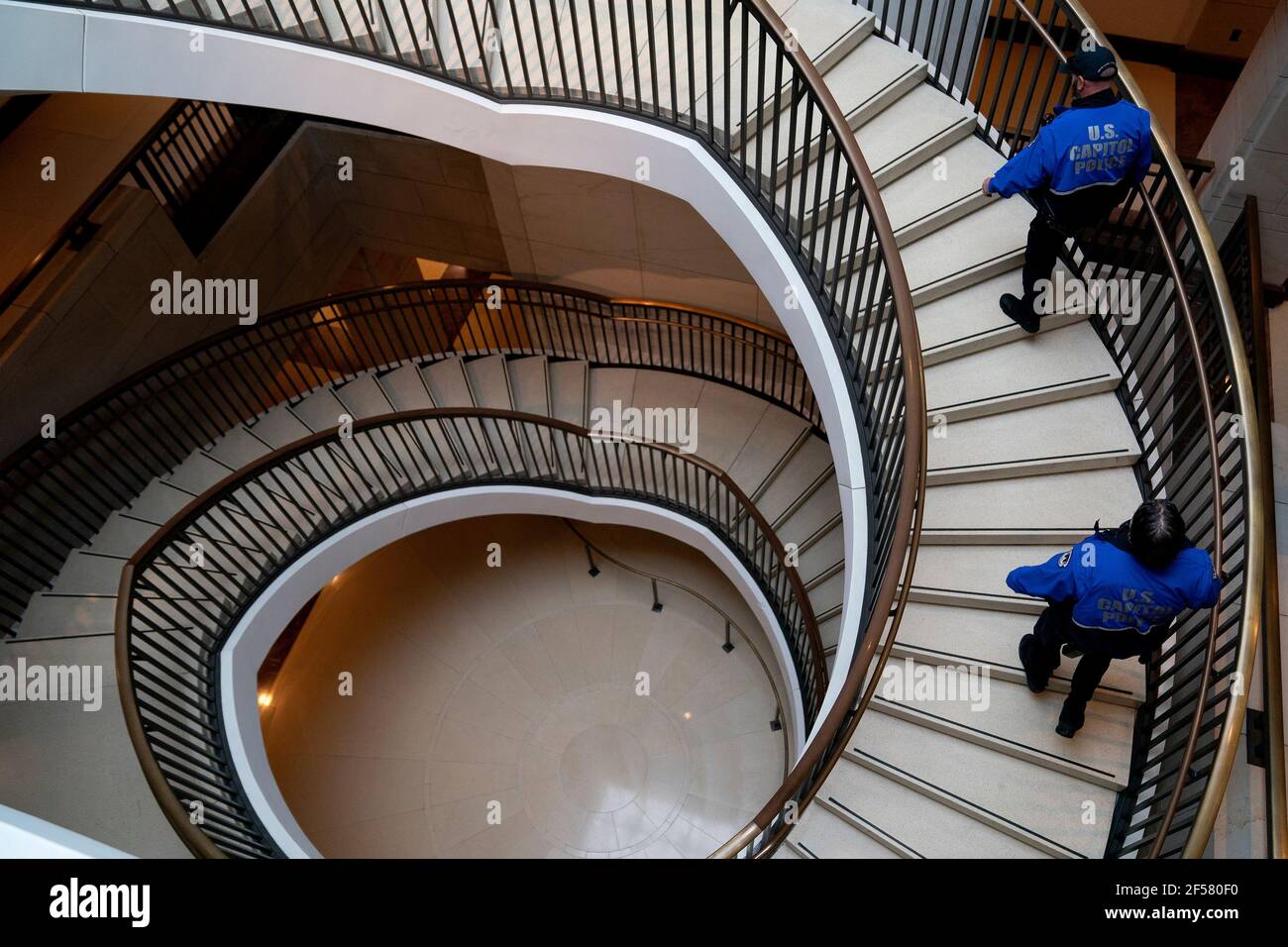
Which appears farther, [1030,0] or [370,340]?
[370,340]

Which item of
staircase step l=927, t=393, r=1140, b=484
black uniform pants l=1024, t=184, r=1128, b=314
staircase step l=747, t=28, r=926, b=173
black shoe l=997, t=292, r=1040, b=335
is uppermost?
staircase step l=747, t=28, r=926, b=173

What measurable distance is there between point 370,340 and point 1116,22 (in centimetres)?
1059

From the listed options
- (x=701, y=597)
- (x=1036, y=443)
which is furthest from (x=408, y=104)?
(x=701, y=597)

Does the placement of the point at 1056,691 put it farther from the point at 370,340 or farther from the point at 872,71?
the point at 370,340

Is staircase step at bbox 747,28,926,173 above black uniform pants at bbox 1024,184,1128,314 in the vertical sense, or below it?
above

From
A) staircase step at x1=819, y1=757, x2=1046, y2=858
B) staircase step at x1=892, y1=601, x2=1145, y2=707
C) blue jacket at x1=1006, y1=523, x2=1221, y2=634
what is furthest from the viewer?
staircase step at x1=892, y1=601, x2=1145, y2=707

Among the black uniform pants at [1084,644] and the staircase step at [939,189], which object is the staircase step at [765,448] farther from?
the black uniform pants at [1084,644]

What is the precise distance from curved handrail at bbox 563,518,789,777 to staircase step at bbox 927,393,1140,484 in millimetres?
5261

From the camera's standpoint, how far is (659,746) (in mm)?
10586

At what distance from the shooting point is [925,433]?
471 cm

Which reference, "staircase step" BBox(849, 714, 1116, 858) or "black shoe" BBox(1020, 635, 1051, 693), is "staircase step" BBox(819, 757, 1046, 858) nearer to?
"staircase step" BBox(849, 714, 1116, 858)

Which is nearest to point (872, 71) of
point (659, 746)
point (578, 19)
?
point (578, 19)

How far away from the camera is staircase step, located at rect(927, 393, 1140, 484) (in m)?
5.37

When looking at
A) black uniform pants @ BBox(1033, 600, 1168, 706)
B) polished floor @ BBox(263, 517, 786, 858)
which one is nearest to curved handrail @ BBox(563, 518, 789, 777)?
polished floor @ BBox(263, 517, 786, 858)
